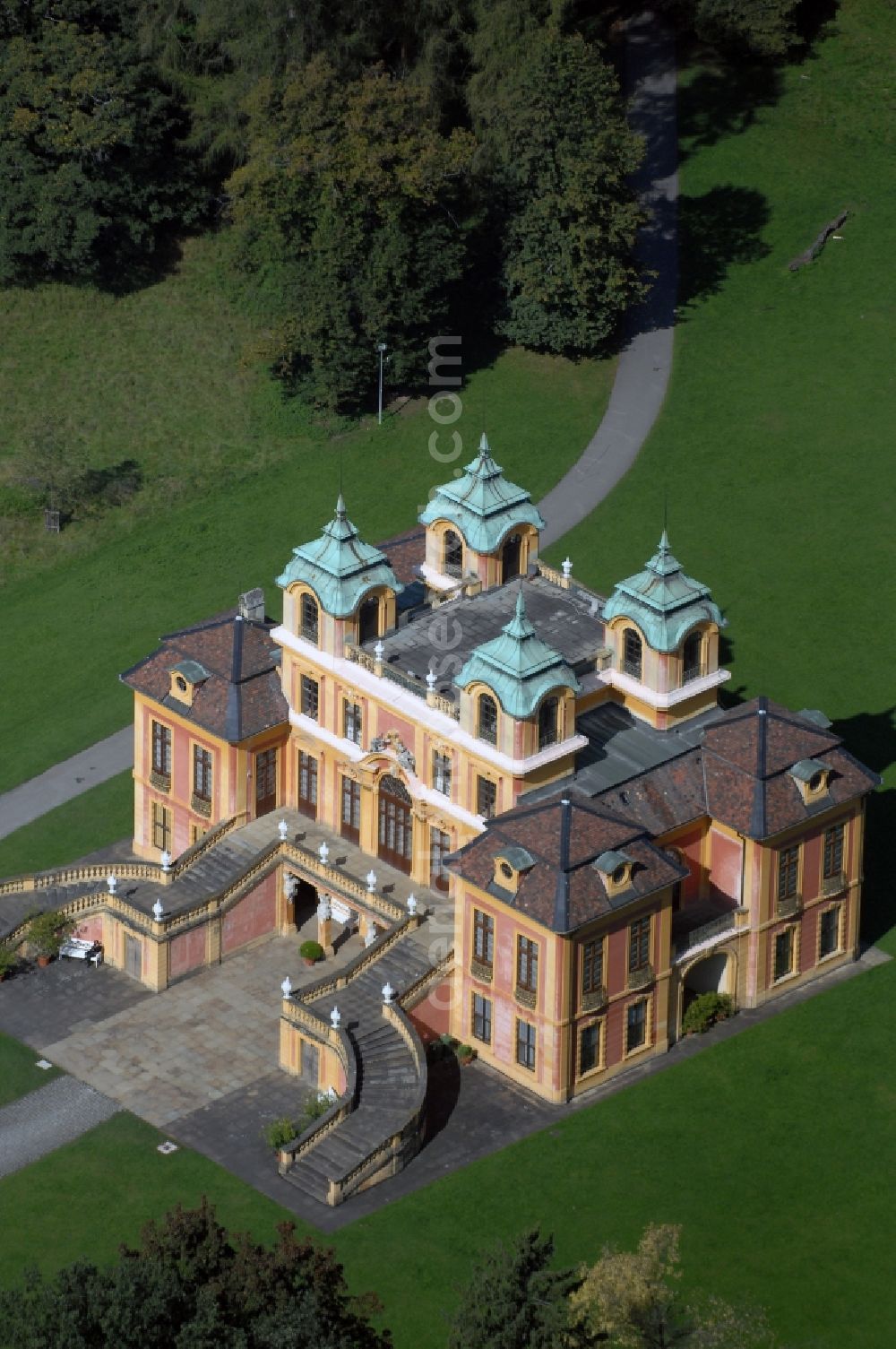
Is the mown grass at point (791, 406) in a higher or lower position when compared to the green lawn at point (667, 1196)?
higher

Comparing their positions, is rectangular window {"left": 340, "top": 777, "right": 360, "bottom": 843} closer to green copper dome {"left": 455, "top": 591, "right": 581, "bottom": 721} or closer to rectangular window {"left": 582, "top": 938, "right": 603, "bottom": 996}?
green copper dome {"left": 455, "top": 591, "right": 581, "bottom": 721}

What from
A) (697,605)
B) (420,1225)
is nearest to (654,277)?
(697,605)

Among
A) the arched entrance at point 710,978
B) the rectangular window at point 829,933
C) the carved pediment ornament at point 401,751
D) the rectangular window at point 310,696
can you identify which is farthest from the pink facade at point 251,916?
the rectangular window at point 829,933

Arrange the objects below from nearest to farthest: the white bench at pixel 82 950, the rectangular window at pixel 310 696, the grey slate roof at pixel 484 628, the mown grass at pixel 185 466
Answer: the grey slate roof at pixel 484 628 < the white bench at pixel 82 950 < the rectangular window at pixel 310 696 < the mown grass at pixel 185 466

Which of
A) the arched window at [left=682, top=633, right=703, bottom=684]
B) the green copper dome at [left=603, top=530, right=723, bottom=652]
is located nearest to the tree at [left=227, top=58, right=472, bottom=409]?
the green copper dome at [left=603, top=530, right=723, bottom=652]

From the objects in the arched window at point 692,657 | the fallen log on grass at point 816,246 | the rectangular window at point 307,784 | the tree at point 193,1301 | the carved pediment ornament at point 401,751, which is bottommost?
the tree at point 193,1301

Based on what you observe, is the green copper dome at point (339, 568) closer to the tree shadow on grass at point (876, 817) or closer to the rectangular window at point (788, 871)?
the rectangular window at point (788, 871)

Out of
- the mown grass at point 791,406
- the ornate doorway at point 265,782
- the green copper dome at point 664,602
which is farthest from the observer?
the mown grass at point 791,406
